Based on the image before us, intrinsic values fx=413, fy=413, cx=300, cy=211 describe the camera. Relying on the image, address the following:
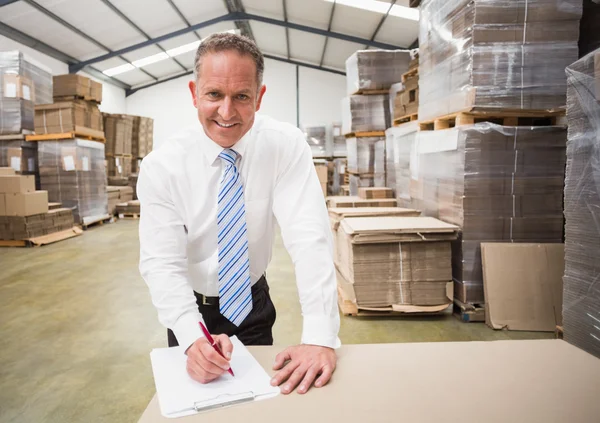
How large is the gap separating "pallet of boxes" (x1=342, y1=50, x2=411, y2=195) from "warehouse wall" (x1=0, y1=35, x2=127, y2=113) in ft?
22.2

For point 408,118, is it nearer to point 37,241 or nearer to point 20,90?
point 37,241

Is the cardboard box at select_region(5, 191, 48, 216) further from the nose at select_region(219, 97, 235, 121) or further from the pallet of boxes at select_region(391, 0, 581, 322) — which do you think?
the nose at select_region(219, 97, 235, 121)

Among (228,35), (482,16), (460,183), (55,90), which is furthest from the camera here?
(55,90)

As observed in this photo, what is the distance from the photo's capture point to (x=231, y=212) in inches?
59.6

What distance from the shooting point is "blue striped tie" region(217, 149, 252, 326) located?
1515 millimetres

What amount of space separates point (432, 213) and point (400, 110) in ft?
5.73

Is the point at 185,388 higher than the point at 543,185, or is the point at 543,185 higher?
Result: the point at 543,185

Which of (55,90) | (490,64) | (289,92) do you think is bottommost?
(490,64)

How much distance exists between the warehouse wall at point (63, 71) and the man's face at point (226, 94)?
9.34 m

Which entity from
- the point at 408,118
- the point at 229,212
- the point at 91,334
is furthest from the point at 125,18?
the point at 229,212

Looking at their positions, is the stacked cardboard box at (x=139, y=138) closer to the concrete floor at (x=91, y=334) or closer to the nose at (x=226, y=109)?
the concrete floor at (x=91, y=334)

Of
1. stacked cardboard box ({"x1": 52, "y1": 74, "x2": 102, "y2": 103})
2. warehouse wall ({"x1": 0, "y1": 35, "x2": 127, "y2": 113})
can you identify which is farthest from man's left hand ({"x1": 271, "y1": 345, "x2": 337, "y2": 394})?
warehouse wall ({"x1": 0, "y1": 35, "x2": 127, "y2": 113})

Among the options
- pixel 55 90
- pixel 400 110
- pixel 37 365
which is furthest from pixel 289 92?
pixel 37 365

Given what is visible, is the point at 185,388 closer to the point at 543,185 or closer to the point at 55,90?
the point at 543,185
